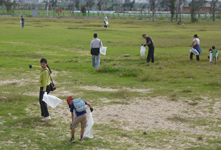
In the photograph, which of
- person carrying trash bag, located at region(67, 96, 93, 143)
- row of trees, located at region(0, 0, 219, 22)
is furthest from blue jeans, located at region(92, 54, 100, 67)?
row of trees, located at region(0, 0, 219, 22)

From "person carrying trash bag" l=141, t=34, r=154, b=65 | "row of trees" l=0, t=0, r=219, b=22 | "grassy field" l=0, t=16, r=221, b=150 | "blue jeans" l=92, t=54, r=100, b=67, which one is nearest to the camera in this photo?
"grassy field" l=0, t=16, r=221, b=150

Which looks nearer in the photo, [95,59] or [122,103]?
[122,103]

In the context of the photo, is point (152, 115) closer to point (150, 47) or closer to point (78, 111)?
point (78, 111)

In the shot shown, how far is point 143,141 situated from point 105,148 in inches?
39.7

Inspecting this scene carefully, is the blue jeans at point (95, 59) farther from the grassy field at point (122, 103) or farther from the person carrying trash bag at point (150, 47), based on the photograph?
the person carrying trash bag at point (150, 47)

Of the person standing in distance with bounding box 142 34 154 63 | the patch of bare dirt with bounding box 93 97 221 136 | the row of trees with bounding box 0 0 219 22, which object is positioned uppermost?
the row of trees with bounding box 0 0 219 22

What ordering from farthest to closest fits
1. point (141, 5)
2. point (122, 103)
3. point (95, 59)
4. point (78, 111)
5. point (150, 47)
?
1. point (141, 5)
2. point (150, 47)
3. point (95, 59)
4. point (122, 103)
5. point (78, 111)

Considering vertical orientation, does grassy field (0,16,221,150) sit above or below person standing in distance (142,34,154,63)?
below

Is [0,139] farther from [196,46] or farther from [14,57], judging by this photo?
[196,46]

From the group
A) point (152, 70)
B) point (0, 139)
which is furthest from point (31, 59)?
point (0, 139)

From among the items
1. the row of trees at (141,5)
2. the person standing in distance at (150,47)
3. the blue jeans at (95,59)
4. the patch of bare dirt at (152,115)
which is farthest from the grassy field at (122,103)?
the row of trees at (141,5)

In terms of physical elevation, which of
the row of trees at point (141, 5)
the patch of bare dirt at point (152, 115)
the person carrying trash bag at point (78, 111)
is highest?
the row of trees at point (141, 5)

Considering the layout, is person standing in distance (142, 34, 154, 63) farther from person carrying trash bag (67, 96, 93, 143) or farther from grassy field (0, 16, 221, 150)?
person carrying trash bag (67, 96, 93, 143)

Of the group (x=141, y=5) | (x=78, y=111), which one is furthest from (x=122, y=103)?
(x=141, y=5)
